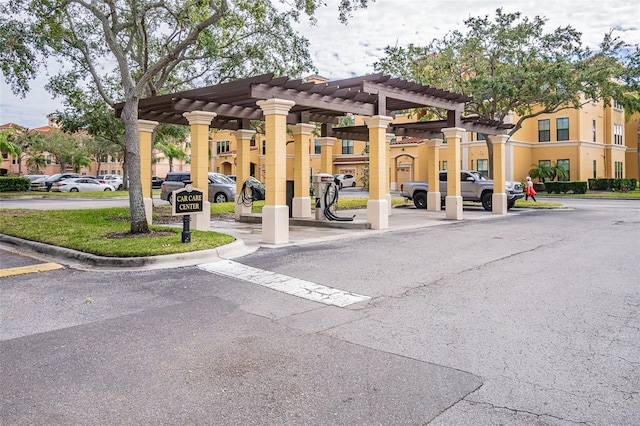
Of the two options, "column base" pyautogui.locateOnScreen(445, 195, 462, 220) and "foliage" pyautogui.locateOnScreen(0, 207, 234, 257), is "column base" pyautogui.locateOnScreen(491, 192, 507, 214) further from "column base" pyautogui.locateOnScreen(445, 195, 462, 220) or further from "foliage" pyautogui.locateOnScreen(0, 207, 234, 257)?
"foliage" pyautogui.locateOnScreen(0, 207, 234, 257)

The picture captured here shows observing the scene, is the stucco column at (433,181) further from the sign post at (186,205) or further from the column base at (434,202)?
the sign post at (186,205)

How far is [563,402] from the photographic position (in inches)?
141

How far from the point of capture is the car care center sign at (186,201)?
399 inches

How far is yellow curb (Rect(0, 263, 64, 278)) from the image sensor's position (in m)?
8.26

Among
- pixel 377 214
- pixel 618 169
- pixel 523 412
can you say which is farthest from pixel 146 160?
pixel 618 169

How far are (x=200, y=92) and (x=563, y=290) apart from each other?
31.8 ft

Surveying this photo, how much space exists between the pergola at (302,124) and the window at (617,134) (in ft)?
108

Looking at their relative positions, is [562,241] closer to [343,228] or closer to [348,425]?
[343,228]

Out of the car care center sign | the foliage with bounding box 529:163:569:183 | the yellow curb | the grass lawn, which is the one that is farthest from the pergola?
the foliage with bounding box 529:163:569:183

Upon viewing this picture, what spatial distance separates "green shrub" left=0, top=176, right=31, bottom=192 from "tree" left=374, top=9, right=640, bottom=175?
27.1 m

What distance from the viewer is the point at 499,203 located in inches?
814

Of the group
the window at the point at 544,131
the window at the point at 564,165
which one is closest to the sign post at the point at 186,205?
the window at the point at 564,165

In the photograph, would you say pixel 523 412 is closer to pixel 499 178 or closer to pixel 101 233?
pixel 101 233

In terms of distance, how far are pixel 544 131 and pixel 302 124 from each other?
33.1 m
